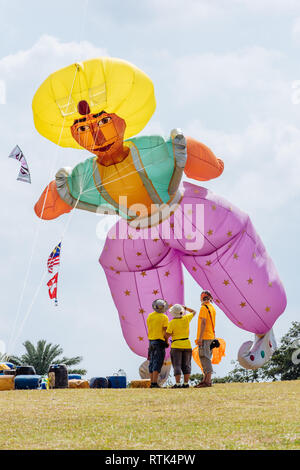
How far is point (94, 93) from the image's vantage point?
8828 millimetres

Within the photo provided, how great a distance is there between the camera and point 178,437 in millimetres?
4254

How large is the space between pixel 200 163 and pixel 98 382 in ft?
13.3

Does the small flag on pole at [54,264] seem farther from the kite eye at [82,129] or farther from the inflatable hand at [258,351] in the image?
the inflatable hand at [258,351]

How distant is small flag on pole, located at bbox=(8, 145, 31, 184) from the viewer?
9.03 metres

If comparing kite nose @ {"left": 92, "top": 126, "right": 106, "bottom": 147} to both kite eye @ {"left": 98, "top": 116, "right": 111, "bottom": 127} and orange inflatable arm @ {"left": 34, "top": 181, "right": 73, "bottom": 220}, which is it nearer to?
kite eye @ {"left": 98, "top": 116, "right": 111, "bottom": 127}

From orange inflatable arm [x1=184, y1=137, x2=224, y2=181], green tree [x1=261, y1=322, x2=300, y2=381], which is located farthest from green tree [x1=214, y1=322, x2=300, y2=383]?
orange inflatable arm [x1=184, y1=137, x2=224, y2=181]

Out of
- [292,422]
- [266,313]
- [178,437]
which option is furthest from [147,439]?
[266,313]

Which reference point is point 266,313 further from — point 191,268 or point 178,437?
point 178,437

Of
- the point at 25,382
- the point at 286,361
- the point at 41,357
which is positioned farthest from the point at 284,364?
the point at 25,382

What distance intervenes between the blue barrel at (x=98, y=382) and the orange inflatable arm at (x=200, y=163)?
3.76 m

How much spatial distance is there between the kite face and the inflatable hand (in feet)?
13.9

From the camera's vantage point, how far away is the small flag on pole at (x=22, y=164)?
356 inches

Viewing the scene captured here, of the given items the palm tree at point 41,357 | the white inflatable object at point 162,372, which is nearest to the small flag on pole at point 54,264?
the white inflatable object at point 162,372

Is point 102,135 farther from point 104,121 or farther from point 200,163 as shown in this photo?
point 200,163
